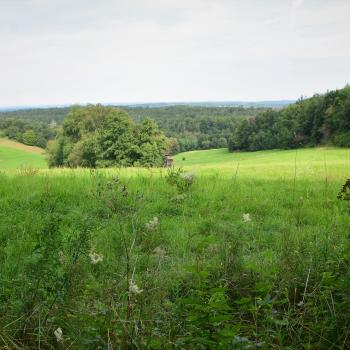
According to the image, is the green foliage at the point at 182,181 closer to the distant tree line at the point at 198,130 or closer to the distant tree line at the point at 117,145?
the distant tree line at the point at 117,145

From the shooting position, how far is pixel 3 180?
841 centimetres

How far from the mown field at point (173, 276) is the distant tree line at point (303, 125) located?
153 feet

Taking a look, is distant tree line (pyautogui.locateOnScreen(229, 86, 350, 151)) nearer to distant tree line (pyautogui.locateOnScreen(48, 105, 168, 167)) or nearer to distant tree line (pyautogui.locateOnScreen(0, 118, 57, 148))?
distant tree line (pyautogui.locateOnScreen(48, 105, 168, 167))

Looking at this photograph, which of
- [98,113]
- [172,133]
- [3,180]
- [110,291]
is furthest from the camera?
[172,133]

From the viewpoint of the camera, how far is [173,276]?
3715 mm

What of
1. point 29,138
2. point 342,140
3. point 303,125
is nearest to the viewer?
point 342,140

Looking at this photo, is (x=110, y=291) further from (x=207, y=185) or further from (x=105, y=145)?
(x=105, y=145)

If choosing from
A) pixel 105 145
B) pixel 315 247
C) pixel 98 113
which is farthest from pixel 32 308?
pixel 98 113

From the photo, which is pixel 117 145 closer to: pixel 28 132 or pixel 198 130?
pixel 28 132

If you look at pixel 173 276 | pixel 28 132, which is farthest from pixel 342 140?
pixel 28 132

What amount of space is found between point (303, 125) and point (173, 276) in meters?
72.9

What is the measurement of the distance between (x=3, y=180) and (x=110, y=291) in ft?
21.6

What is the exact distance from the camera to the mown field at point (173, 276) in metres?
2.28

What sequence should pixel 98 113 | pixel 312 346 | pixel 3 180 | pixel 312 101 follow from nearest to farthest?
1. pixel 312 346
2. pixel 3 180
3. pixel 98 113
4. pixel 312 101
